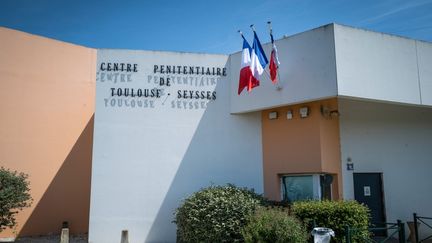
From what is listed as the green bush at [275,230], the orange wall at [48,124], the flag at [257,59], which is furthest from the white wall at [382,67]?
the orange wall at [48,124]

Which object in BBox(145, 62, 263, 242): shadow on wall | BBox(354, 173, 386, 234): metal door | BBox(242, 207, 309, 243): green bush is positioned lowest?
BBox(242, 207, 309, 243): green bush

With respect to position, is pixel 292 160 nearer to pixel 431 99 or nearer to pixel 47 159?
pixel 431 99

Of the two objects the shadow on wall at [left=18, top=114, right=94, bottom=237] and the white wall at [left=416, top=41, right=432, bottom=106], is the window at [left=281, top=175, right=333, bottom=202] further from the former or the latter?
the shadow on wall at [left=18, top=114, right=94, bottom=237]

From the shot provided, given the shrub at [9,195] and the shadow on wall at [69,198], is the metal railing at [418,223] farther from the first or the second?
the shrub at [9,195]

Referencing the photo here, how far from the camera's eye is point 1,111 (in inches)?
567

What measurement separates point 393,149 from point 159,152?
771cm

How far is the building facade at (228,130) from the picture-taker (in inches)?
478

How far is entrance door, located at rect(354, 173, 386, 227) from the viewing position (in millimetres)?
13086

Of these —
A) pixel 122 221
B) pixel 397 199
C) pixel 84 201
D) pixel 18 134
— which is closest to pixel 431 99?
pixel 397 199

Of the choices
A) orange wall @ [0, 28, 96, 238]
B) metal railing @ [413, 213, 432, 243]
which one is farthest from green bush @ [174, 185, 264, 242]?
orange wall @ [0, 28, 96, 238]

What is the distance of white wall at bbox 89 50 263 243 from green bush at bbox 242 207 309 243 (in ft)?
12.7

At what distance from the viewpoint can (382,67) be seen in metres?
12.0

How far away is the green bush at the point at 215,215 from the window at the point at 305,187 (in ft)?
5.84

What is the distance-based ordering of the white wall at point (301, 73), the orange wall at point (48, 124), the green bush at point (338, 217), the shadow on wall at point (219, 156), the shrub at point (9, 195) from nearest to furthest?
the green bush at point (338, 217)
the white wall at point (301, 73)
the shrub at point (9, 195)
the shadow on wall at point (219, 156)
the orange wall at point (48, 124)
